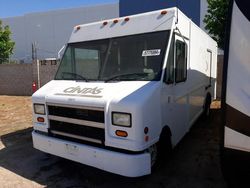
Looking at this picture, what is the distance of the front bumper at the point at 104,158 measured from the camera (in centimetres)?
347

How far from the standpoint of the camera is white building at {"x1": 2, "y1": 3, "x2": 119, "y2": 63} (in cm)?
3158

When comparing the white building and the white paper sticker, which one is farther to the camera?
the white building

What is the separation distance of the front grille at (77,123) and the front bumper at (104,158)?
0.12m

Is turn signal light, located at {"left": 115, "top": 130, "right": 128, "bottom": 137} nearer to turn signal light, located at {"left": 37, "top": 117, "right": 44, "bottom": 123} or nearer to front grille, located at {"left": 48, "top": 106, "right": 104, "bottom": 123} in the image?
front grille, located at {"left": 48, "top": 106, "right": 104, "bottom": 123}

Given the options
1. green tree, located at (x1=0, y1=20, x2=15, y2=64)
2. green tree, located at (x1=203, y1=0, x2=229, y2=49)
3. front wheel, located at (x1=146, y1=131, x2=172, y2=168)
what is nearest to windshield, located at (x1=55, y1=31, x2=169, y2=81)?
front wheel, located at (x1=146, y1=131, x2=172, y2=168)

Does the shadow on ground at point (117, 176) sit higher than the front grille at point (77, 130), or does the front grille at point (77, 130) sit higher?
the front grille at point (77, 130)

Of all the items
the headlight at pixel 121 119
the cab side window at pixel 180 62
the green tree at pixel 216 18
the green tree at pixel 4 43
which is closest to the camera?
the headlight at pixel 121 119

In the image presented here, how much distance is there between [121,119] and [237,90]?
157 cm

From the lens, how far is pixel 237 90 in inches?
99.1

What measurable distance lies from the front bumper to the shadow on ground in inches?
19.7

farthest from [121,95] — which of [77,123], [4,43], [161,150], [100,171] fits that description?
[4,43]

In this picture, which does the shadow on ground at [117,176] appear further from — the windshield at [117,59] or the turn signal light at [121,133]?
the windshield at [117,59]

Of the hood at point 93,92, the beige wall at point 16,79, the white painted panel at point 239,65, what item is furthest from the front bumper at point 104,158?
the beige wall at point 16,79

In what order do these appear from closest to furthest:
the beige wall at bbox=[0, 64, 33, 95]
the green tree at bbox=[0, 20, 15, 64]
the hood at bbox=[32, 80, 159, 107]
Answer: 1. the hood at bbox=[32, 80, 159, 107]
2. the beige wall at bbox=[0, 64, 33, 95]
3. the green tree at bbox=[0, 20, 15, 64]
